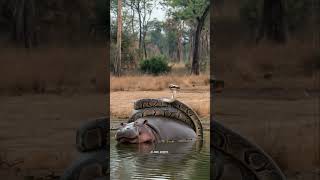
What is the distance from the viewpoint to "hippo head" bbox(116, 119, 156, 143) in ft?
10.8

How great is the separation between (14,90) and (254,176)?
178 centimetres

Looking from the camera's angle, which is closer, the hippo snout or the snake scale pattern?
the snake scale pattern

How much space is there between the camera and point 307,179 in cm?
295

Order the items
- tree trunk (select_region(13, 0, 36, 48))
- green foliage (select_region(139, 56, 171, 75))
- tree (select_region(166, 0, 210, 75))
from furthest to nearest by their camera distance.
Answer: green foliage (select_region(139, 56, 171, 75)) < tree (select_region(166, 0, 210, 75)) < tree trunk (select_region(13, 0, 36, 48))

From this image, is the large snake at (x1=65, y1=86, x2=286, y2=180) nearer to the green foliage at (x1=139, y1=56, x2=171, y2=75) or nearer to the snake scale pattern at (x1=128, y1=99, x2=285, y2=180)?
the snake scale pattern at (x1=128, y1=99, x2=285, y2=180)

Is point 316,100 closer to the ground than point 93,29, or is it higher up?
closer to the ground

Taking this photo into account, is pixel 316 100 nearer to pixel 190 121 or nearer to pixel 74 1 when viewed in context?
pixel 190 121

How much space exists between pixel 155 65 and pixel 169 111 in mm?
388

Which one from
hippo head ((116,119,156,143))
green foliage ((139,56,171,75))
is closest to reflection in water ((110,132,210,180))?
hippo head ((116,119,156,143))

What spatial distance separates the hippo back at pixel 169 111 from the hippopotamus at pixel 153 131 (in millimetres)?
29

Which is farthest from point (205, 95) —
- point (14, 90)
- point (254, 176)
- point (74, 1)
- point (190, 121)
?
point (14, 90)

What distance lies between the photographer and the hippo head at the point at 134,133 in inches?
129

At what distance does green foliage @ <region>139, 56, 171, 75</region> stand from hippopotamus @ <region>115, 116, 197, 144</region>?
0.38 metres

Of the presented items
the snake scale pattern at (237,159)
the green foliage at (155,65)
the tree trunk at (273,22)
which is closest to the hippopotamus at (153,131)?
the green foliage at (155,65)
